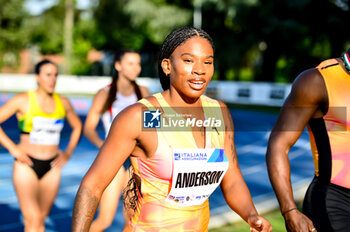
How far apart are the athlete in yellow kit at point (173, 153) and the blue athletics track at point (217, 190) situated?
148 inches

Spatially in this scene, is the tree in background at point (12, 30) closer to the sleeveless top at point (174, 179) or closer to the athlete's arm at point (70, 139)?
the athlete's arm at point (70, 139)

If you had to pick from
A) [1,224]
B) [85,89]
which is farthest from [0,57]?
[1,224]

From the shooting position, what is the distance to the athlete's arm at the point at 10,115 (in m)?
5.17

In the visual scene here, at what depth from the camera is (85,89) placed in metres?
37.8

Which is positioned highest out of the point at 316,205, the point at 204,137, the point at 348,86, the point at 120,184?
the point at 348,86

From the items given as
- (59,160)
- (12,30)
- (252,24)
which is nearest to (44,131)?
(59,160)

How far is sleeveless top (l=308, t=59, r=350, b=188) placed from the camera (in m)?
2.88

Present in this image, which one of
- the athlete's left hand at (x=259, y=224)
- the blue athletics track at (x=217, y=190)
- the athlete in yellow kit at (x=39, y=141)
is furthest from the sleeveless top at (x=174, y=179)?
the blue athletics track at (x=217, y=190)

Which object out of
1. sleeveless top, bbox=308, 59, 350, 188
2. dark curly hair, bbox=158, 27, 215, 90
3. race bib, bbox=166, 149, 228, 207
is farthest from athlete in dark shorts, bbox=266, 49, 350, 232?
dark curly hair, bbox=158, 27, 215, 90

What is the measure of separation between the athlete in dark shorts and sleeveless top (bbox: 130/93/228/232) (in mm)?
649

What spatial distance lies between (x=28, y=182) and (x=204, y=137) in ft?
10.2

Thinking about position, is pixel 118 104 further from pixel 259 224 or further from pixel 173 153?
pixel 259 224

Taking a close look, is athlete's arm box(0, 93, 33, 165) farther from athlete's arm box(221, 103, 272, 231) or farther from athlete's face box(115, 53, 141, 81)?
athlete's arm box(221, 103, 272, 231)

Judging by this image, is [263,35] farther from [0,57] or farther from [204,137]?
[0,57]
